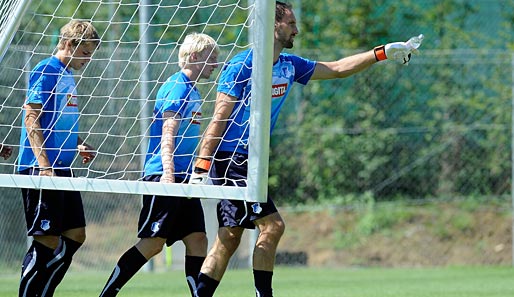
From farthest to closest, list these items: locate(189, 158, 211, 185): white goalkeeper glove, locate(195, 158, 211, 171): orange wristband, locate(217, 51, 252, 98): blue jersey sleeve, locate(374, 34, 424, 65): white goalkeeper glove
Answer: locate(374, 34, 424, 65): white goalkeeper glove
locate(217, 51, 252, 98): blue jersey sleeve
locate(195, 158, 211, 171): orange wristband
locate(189, 158, 211, 185): white goalkeeper glove

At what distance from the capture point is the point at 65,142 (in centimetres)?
689

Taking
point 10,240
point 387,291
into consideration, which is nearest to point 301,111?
point 10,240

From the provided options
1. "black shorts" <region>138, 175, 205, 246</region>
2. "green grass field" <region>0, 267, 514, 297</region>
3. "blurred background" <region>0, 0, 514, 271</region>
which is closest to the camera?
"black shorts" <region>138, 175, 205, 246</region>

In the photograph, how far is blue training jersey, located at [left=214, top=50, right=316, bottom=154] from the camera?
6469 mm

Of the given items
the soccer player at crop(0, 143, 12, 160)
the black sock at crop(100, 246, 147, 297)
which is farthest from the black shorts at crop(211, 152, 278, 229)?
the soccer player at crop(0, 143, 12, 160)

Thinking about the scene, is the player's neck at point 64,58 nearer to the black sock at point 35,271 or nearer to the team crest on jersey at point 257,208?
the black sock at point 35,271

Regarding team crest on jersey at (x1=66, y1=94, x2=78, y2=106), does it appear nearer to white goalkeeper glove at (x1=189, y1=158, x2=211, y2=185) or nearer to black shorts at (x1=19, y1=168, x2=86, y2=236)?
black shorts at (x1=19, y1=168, x2=86, y2=236)

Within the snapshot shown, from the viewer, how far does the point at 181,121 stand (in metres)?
6.79

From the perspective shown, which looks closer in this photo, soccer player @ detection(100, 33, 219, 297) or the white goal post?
the white goal post

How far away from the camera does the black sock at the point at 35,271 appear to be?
6.84 meters

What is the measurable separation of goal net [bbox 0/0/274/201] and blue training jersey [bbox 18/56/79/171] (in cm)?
15

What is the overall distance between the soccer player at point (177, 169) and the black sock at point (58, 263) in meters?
0.39

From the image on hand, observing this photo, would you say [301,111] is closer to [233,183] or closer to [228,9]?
[228,9]

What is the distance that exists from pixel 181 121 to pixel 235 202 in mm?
652
